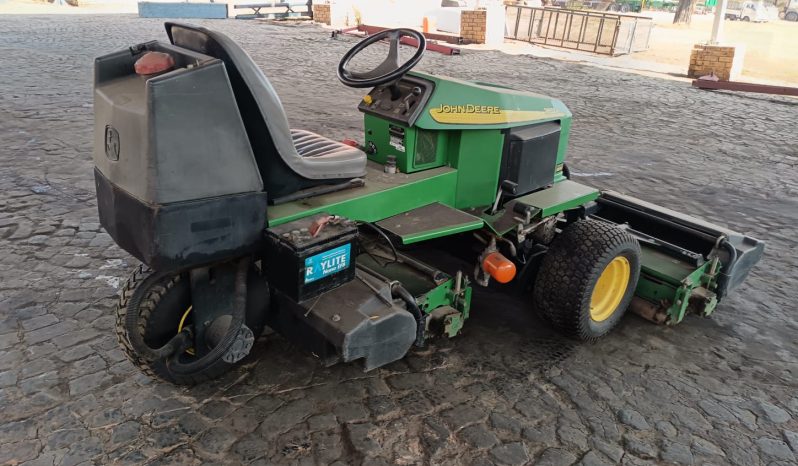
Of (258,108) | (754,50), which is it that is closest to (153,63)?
(258,108)

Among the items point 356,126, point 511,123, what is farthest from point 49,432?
point 356,126

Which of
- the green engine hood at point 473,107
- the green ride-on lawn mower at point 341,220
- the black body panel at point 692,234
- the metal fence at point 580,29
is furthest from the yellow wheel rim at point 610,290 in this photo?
the metal fence at point 580,29

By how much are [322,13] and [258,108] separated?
67.6ft

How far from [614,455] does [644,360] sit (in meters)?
0.91

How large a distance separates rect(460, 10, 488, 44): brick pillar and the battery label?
53.2 ft

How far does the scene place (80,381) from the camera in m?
3.19

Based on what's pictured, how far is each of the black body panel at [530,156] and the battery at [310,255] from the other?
1.32 metres

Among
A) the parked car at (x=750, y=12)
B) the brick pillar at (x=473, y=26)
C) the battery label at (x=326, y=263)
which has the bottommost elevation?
the battery label at (x=326, y=263)

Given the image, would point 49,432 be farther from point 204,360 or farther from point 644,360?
point 644,360

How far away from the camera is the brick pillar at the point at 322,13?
2168 centimetres

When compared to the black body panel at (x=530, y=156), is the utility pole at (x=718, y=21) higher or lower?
higher

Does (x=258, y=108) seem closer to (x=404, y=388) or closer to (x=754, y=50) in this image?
(x=404, y=388)

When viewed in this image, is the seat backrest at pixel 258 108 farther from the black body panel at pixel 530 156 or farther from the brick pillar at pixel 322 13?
the brick pillar at pixel 322 13

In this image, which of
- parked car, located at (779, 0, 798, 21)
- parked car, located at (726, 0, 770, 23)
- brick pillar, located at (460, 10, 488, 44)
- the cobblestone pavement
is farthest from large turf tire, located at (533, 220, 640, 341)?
parked car, located at (779, 0, 798, 21)
